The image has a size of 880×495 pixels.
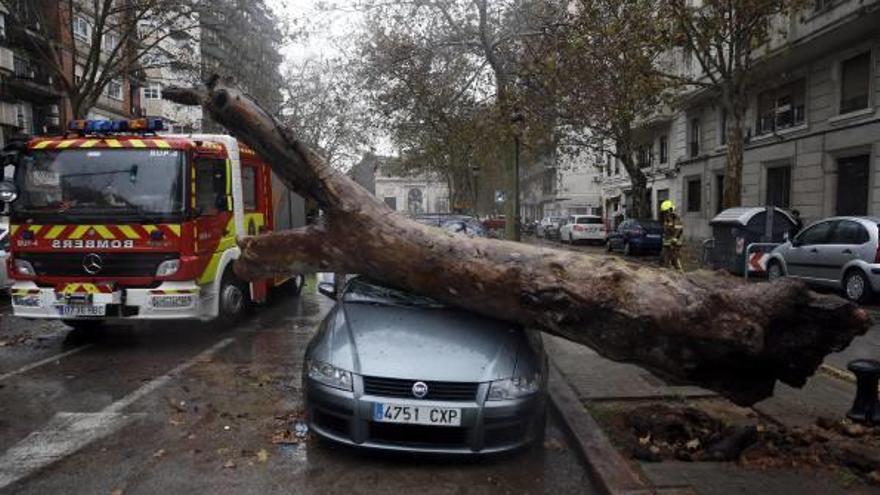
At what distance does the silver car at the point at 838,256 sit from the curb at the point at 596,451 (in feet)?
27.8

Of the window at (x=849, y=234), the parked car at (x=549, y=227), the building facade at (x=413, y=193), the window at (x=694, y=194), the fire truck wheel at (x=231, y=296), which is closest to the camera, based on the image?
the fire truck wheel at (x=231, y=296)

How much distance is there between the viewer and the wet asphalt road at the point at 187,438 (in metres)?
4.43

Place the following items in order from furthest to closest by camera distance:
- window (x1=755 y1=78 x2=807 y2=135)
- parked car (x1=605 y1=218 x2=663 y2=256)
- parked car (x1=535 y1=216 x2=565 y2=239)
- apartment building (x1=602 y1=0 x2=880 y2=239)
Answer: parked car (x1=535 y1=216 x2=565 y2=239)
parked car (x1=605 y1=218 x2=663 y2=256)
window (x1=755 y1=78 x2=807 y2=135)
apartment building (x1=602 y1=0 x2=880 y2=239)

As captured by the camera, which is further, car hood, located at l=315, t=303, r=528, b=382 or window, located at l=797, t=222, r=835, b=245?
window, located at l=797, t=222, r=835, b=245

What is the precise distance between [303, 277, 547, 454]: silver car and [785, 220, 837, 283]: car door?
1055 centimetres

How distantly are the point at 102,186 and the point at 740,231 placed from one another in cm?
1323

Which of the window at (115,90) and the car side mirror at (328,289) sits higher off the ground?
the window at (115,90)

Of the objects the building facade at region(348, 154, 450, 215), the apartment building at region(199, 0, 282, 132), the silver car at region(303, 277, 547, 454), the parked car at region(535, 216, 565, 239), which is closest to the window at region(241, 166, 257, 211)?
Result: the silver car at region(303, 277, 547, 454)

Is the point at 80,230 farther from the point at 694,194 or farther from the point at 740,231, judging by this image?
the point at 694,194

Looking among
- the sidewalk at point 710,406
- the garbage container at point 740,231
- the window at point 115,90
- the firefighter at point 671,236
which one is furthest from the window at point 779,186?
the window at point 115,90

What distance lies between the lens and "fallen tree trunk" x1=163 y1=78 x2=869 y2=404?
4445mm

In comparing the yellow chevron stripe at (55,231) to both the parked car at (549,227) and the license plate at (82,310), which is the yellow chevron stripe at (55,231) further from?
the parked car at (549,227)

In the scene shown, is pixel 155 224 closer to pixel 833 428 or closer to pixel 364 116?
pixel 833 428

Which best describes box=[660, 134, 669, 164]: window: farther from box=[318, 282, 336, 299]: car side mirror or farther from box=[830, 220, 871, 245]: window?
box=[318, 282, 336, 299]: car side mirror
